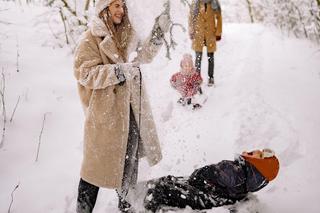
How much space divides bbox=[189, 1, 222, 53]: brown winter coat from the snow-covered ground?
831 millimetres

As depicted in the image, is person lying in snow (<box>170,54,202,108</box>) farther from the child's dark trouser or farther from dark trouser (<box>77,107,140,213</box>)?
dark trouser (<box>77,107,140,213</box>)

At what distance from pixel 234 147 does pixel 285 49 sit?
17.1 ft

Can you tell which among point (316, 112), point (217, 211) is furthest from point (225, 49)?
point (217, 211)

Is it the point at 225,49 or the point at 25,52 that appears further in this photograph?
the point at 225,49

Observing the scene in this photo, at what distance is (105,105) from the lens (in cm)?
283

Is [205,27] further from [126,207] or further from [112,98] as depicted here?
[126,207]

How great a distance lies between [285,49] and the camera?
28.2 feet

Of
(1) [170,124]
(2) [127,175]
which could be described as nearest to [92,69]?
(2) [127,175]

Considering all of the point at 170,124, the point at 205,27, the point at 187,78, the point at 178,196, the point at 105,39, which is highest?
the point at 205,27

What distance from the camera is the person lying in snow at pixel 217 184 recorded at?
302 cm

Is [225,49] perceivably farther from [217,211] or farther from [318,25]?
[217,211]

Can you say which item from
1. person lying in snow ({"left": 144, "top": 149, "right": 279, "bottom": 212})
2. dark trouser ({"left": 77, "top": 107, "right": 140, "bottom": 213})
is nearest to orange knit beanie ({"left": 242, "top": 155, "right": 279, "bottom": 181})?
person lying in snow ({"left": 144, "top": 149, "right": 279, "bottom": 212})

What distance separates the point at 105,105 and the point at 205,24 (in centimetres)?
395

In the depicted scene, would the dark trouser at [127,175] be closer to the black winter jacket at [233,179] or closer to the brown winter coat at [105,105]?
the brown winter coat at [105,105]
